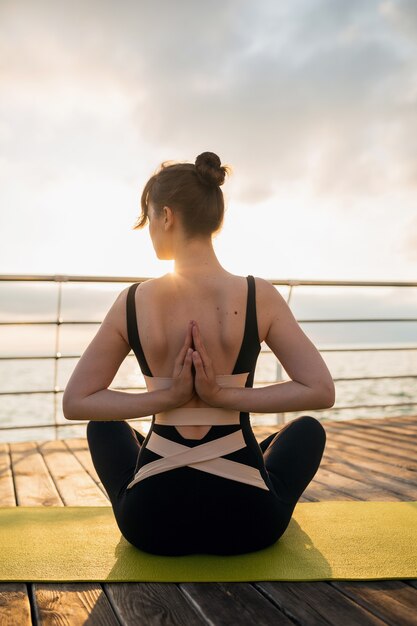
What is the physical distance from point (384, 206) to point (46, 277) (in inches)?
282

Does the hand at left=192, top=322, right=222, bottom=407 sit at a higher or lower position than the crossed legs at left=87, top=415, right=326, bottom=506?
higher

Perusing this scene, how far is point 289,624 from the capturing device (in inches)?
53.9

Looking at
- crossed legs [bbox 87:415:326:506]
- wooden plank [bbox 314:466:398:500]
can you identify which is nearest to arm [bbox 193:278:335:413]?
crossed legs [bbox 87:415:326:506]

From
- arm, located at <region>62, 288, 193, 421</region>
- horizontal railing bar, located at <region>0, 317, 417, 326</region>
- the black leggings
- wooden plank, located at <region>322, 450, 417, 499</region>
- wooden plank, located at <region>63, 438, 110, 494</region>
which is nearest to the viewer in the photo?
arm, located at <region>62, 288, 193, 421</region>

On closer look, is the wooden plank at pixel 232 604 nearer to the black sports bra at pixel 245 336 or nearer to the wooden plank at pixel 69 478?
the black sports bra at pixel 245 336

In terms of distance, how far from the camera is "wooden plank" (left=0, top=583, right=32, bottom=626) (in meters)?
1.42

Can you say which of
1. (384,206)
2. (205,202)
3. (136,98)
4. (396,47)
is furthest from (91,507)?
(384,206)

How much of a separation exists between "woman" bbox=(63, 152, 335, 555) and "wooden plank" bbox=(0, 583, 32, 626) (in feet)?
1.11

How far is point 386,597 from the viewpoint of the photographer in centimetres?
152

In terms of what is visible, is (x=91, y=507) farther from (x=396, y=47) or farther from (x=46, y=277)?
(x=396, y=47)

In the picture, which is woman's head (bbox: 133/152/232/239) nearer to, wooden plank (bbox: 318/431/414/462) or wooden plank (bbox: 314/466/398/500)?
wooden plank (bbox: 314/466/398/500)

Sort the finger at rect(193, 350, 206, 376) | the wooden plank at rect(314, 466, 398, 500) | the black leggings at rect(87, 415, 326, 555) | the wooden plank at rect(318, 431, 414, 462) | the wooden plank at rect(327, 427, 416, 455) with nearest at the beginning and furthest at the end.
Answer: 1. the finger at rect(193, 350, 206, 376)
2. the black leggings at rect(87, 415, 326, 555)
3. the wooden plank at rect(314, 466, 398, 500)
4. the wooden plank at rect(318, 431, 414, 462)
5. the wooden plank at rect(327, 427, 416, 455)

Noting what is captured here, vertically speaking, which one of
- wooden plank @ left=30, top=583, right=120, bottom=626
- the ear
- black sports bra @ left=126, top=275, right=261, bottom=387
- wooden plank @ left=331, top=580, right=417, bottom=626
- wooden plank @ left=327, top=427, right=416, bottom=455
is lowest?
wooden plank @ left=30, top=583, right=120, bottom=626

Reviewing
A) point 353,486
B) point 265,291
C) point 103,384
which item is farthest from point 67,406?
point 353,486
